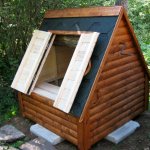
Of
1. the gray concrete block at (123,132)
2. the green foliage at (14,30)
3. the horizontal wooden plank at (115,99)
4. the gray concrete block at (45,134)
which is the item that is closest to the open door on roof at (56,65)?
the horizontal wooden plank at (115,99)

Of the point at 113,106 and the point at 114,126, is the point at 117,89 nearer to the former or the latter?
the point at 113,106

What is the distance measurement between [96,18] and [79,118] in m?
1.61

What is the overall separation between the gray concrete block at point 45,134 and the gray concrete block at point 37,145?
7cm

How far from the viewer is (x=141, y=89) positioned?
5152mm

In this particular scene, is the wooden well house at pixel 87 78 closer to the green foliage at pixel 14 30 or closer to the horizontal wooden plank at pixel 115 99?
the horizontal wooden plank at pixel 115 99

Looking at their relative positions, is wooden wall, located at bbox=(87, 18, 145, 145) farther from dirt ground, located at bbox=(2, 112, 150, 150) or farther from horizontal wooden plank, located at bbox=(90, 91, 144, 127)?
dirt ground, located at bbox=(2, 112, 150, 150)

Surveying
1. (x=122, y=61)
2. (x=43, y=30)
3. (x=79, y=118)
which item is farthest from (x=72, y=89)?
(x=43, y=30)

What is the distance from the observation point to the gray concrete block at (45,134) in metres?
4.34

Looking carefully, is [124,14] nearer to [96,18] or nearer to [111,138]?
[96,18]

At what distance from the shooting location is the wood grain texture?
146 inches

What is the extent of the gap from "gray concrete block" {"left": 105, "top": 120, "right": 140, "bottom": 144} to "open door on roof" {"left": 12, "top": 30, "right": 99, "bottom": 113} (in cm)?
119

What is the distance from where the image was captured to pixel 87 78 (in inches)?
150

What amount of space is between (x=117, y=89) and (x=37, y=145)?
164 cm

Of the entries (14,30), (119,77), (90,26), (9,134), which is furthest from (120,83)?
(14,30)
